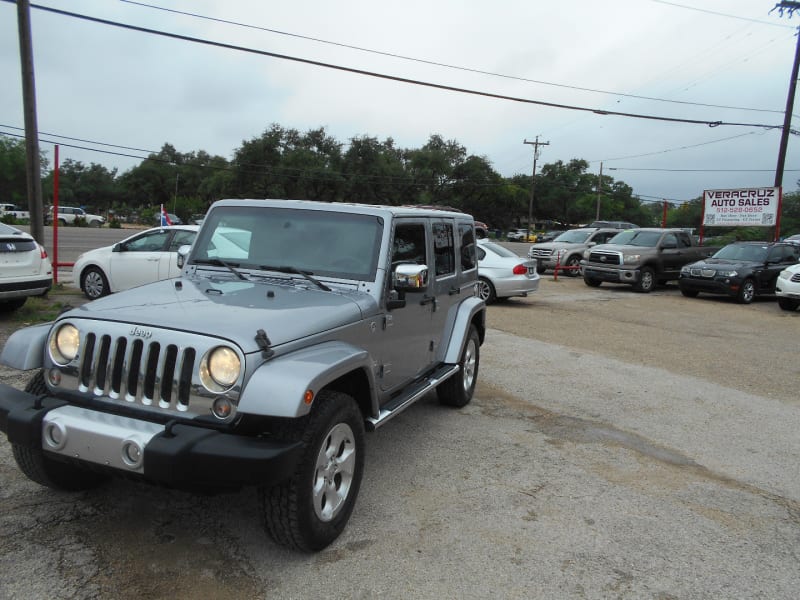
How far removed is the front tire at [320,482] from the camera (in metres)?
2.95

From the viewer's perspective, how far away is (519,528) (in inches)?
143

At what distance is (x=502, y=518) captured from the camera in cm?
374

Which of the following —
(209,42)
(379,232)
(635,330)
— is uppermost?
(209,42)

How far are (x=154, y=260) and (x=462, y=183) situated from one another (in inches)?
2652

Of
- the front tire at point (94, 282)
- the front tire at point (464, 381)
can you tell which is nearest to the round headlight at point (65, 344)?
the front tire at point (464, 381)

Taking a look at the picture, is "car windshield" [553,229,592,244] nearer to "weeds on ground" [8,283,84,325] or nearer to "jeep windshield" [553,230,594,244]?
"jeep windshield" [553,230,594,244]

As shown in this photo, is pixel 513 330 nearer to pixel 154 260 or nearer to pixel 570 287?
pixel 154 260

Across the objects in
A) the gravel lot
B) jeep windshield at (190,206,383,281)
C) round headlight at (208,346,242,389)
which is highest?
jeep windshield at (190,206,383,281)

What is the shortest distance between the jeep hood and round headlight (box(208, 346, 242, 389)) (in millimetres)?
65

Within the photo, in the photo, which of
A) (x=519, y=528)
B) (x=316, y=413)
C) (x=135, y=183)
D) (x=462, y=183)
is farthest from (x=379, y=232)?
(x=135, y=183)

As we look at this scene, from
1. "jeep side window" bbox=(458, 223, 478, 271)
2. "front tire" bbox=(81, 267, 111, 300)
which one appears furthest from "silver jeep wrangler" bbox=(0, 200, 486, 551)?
"front tire" bbox=(81, 267, 111, 300)

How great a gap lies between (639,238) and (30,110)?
1627cm

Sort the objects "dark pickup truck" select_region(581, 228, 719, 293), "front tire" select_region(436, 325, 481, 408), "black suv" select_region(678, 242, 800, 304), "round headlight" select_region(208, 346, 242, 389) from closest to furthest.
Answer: "round headlight" select_region(208, 346, 242, 389), "front tire" select_region(436, 325, 481, 408), "black suv" select_region(678, 242, 800, 304), "dark pickup truck" select_region(581, 228, 719, 293)

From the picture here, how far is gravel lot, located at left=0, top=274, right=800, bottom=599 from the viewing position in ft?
9.88
